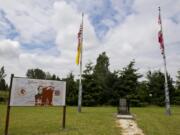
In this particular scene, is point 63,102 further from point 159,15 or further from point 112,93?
point 112,93

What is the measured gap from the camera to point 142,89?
37.4 m

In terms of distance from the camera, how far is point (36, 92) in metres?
9.26

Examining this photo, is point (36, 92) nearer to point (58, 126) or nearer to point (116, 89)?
point (58, 126)

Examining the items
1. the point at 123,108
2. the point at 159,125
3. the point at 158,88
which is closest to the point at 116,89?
the point at 158,88

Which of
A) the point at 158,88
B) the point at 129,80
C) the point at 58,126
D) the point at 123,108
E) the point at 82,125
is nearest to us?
the point at 58,126

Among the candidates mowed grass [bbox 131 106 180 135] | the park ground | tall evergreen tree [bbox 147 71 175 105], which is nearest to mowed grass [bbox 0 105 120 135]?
the park ground

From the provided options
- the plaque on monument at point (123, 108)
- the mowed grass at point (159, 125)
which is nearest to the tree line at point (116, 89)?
the plaque on monument at point (123, 108)

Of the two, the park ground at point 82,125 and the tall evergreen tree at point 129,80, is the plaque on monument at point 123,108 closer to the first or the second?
the park ground at point 82,125

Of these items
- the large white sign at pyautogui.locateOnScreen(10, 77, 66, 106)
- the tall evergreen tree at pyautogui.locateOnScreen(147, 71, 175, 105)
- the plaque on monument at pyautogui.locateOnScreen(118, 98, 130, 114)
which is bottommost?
the plaque on monument at pyautogui.locateOnScreen(118, 98, 130, 114)

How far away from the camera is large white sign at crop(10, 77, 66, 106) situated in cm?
863

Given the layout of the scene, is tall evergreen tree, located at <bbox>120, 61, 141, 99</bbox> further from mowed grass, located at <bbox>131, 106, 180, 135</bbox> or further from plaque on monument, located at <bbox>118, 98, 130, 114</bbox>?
mowed grass, located at <bbox>131, 106, 180, 135</bbox>

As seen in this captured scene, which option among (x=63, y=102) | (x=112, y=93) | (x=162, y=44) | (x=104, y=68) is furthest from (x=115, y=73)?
(x=63, y=102)

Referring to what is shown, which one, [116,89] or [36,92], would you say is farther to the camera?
[116,89]

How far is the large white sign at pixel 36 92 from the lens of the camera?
28.3 feet
